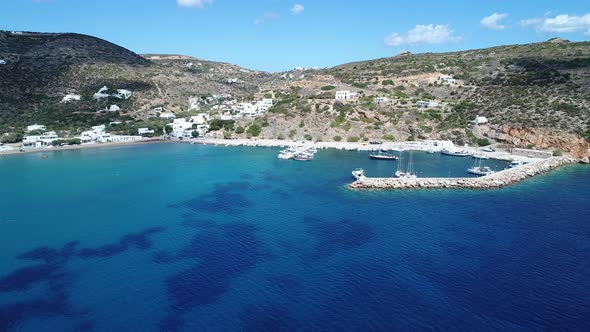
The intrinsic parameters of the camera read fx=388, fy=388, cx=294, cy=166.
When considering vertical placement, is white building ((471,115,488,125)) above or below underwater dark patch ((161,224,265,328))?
above

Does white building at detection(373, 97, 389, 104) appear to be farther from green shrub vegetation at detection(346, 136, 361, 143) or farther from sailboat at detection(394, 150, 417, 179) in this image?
sailboat at detection(394, 150, 417, 179)

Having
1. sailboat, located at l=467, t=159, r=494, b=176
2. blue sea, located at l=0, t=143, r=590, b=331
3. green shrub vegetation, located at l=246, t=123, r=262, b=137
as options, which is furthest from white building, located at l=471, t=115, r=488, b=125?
green shrub vegetation, located at l=246, t=123, r=262, b=137

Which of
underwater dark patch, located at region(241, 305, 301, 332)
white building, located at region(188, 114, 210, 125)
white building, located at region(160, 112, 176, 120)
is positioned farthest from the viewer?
white building, located at region(160, 112, 176, 120)

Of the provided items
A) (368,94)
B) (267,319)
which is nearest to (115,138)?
(368,94)

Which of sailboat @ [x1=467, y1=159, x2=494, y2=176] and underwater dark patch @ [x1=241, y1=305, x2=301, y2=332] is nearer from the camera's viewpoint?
underwater dark patch @ [x1=241, y1=305, x2=301, y2=332]

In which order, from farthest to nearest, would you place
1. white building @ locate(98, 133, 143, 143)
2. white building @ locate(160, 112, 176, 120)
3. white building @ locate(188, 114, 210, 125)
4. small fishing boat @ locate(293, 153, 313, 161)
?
white building @ locate(160, 112, 176, 120) < white building @ locate(188, 114, 210, 125) < white building @ locate(98, 133, 143, 143) < small fishing boat @ locate(293, 153, 313, 161)

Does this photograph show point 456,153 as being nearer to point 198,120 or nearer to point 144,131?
point 198,120

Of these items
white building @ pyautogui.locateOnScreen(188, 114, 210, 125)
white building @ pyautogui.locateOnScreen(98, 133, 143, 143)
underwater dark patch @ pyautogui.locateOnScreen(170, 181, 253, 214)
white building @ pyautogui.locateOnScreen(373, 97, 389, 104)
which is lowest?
underwater dark patch @ pyautogui.locateOnScreen(170, 181, 253, 214)
